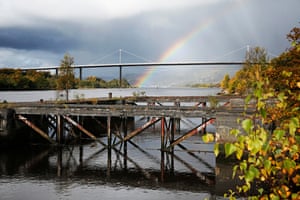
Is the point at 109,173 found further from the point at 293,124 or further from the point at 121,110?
the point at 293,124

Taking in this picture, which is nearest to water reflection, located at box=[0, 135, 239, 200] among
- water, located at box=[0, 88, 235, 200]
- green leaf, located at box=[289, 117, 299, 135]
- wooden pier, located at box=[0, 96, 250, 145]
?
water, located at box=[0, 88, 235, 200]

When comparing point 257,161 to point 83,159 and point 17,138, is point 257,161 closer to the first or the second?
point 83,159

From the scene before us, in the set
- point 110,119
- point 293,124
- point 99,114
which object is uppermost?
point 293,124

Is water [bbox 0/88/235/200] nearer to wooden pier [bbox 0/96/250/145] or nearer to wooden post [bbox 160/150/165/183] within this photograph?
wooden post [bbox 160/150/165/183]

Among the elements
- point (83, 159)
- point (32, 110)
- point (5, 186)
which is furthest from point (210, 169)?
point (32, 110)

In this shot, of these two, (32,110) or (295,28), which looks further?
(32,110)

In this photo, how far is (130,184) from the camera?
58.4 ft

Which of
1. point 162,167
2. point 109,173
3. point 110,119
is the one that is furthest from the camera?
point 110,119

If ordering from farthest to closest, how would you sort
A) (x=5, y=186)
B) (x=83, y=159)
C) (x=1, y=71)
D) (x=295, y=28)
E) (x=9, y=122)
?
(x=1, y=71) < (x=9, y=122) < (x=83, y=159) < (x=295, y=28) < (x=5, y=186)

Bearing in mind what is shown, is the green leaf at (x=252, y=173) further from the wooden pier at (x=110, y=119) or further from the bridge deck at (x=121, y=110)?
the bridge deck at (x=121, y=110)

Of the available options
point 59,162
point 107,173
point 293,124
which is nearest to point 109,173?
point 107,173

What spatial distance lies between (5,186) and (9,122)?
10662 mm

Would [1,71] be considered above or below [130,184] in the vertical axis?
above

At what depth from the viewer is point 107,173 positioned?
65.6 feet
